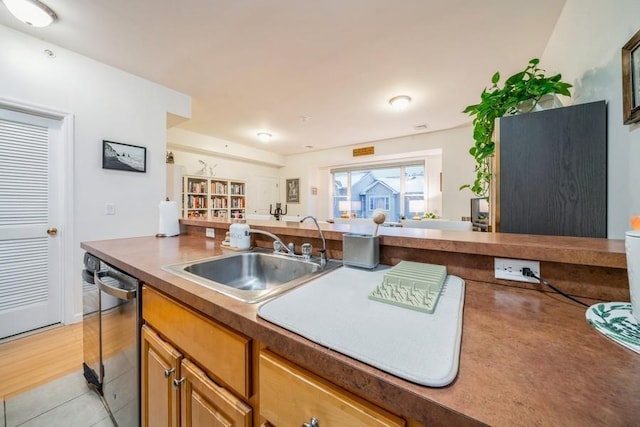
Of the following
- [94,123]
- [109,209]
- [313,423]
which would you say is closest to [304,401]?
[313,423]

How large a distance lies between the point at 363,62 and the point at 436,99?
1.35 metres

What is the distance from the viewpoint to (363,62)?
7.91 ft

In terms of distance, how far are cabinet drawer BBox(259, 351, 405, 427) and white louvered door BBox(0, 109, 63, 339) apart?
9.12 feet

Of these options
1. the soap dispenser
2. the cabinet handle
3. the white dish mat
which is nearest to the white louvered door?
the soap dispenser

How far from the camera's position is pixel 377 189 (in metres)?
6.25

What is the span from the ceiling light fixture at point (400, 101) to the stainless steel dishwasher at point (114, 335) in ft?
10.7

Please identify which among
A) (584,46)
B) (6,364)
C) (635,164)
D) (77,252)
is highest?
(584,46)

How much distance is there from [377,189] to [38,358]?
19.5 ft

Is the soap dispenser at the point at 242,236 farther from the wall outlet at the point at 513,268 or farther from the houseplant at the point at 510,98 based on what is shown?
the houseplant at the point at 510,98

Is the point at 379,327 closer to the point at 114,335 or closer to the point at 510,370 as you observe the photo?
the point at 510,370

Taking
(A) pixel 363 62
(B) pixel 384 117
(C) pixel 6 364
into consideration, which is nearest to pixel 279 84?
(A) pixel 363 62

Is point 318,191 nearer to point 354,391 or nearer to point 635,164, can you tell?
point 635,164

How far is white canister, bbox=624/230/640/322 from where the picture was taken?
1.62 ft

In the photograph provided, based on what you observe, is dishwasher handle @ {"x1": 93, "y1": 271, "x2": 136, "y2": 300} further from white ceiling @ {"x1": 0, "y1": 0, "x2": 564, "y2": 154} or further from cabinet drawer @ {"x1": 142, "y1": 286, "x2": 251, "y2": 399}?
white ceiling @ {"x1": 0, "y1": 0, "x2": 564, "y2": 154}
